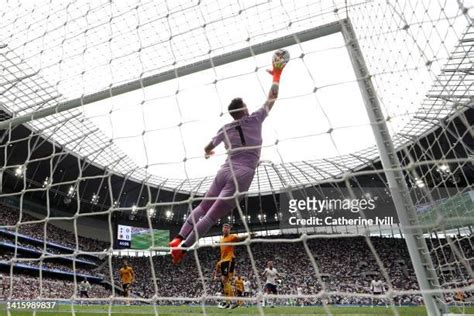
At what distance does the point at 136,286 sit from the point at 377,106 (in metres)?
33.3

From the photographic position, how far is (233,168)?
10.5ft

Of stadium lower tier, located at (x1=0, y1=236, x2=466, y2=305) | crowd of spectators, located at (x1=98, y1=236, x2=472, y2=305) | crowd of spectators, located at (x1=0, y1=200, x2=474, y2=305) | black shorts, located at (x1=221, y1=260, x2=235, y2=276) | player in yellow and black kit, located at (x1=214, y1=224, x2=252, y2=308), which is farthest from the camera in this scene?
crowd of spectators, located at (x1=98, y1=236, x2=472, y2=305)

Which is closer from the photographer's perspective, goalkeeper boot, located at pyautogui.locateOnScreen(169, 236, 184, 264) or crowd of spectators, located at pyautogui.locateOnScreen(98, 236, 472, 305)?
goalkeeper boot, located at pyautogui.locateOnScreen(169, 236, 184, 264)

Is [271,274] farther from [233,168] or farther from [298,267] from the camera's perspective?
[298,267]

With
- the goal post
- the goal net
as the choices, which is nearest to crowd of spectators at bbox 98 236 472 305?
the goal net

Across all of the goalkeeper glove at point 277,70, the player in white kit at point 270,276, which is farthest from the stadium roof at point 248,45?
the player in white kit at point 270,276

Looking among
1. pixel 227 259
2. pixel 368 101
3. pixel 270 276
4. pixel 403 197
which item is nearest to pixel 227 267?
pixel 227 259

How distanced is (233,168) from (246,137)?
0.94ft

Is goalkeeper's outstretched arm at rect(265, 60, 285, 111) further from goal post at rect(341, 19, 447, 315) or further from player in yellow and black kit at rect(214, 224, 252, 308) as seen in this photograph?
player in yellow and black kit at rect(214, 224, 252, 308)

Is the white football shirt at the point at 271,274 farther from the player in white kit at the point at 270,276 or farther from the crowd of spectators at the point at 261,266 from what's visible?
the crowd of spectators at the point at 261,266

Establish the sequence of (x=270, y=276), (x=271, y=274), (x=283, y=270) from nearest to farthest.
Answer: (x=271, y=274)
(x=270, y=276)
(x=283, y=270)

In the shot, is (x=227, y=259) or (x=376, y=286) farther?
(x=376, y=286)

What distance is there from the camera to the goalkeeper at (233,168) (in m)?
3.12

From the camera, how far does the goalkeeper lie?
10.2 ft
